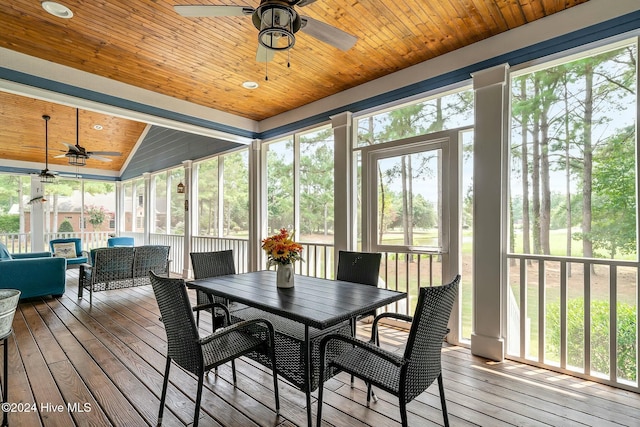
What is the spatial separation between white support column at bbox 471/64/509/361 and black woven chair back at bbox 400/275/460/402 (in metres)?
1.48

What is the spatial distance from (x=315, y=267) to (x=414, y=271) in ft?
5.07

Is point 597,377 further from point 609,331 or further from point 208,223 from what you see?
point 208,223

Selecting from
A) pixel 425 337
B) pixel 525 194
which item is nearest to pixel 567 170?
pixel 525 194

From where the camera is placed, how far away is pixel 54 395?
7.46 ft

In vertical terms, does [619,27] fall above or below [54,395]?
above

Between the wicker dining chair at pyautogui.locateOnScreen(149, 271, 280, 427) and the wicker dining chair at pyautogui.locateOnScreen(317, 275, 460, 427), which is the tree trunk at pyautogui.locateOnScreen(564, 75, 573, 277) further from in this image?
the wicker dining chair at pyautogui.locateOnScreen(149, 271, 280, 427)

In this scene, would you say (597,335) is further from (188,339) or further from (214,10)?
(214,10)

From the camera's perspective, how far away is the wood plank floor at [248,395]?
2012mm

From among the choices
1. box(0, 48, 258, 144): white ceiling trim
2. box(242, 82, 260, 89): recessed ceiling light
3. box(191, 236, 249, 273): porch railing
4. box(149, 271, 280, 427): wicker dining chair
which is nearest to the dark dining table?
box(149, 271, 280, 427): wicker dining chair

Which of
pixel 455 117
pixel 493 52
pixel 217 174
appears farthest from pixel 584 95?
pixel 217 174

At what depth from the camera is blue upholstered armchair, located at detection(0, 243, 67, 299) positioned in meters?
4.47

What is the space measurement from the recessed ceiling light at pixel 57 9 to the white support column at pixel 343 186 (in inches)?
112

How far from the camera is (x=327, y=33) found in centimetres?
219

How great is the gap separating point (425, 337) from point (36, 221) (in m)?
10.7
